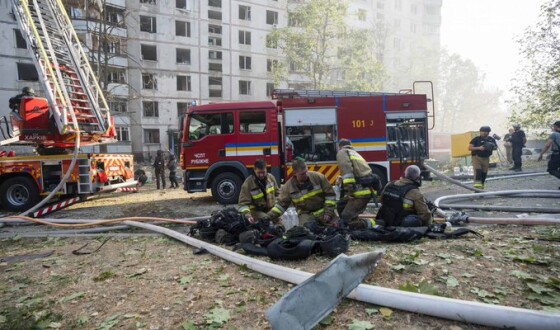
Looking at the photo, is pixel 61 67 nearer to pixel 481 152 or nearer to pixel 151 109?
pixel 481 152

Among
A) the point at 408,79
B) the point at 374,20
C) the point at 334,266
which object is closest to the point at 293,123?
the point at 334,266

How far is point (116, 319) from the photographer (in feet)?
9.16

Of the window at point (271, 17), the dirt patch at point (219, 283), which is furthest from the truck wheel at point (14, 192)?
the window at point (271, 17)

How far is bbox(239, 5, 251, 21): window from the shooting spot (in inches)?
1268

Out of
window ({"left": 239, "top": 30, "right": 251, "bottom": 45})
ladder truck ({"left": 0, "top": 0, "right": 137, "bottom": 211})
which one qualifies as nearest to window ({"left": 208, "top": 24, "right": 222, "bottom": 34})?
window ({"left": 239, "top": 30, "right": 251, "bottom": 45})

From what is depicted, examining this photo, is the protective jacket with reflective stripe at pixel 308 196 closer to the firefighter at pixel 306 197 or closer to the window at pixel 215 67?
the firefighter at pixel 306 197

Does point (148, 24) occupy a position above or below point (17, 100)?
above

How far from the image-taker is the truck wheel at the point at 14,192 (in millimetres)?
8109

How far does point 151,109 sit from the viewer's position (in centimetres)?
2880

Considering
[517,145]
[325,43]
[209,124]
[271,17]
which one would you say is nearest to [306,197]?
[209,124]

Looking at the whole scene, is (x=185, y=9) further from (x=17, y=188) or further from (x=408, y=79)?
(x=408, y=79)

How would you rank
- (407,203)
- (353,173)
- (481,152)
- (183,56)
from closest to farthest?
(407,203), (353,173), (481,152), (183,56)

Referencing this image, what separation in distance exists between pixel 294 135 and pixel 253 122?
1082 millimetres

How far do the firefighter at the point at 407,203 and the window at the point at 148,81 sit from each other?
89.8ft
